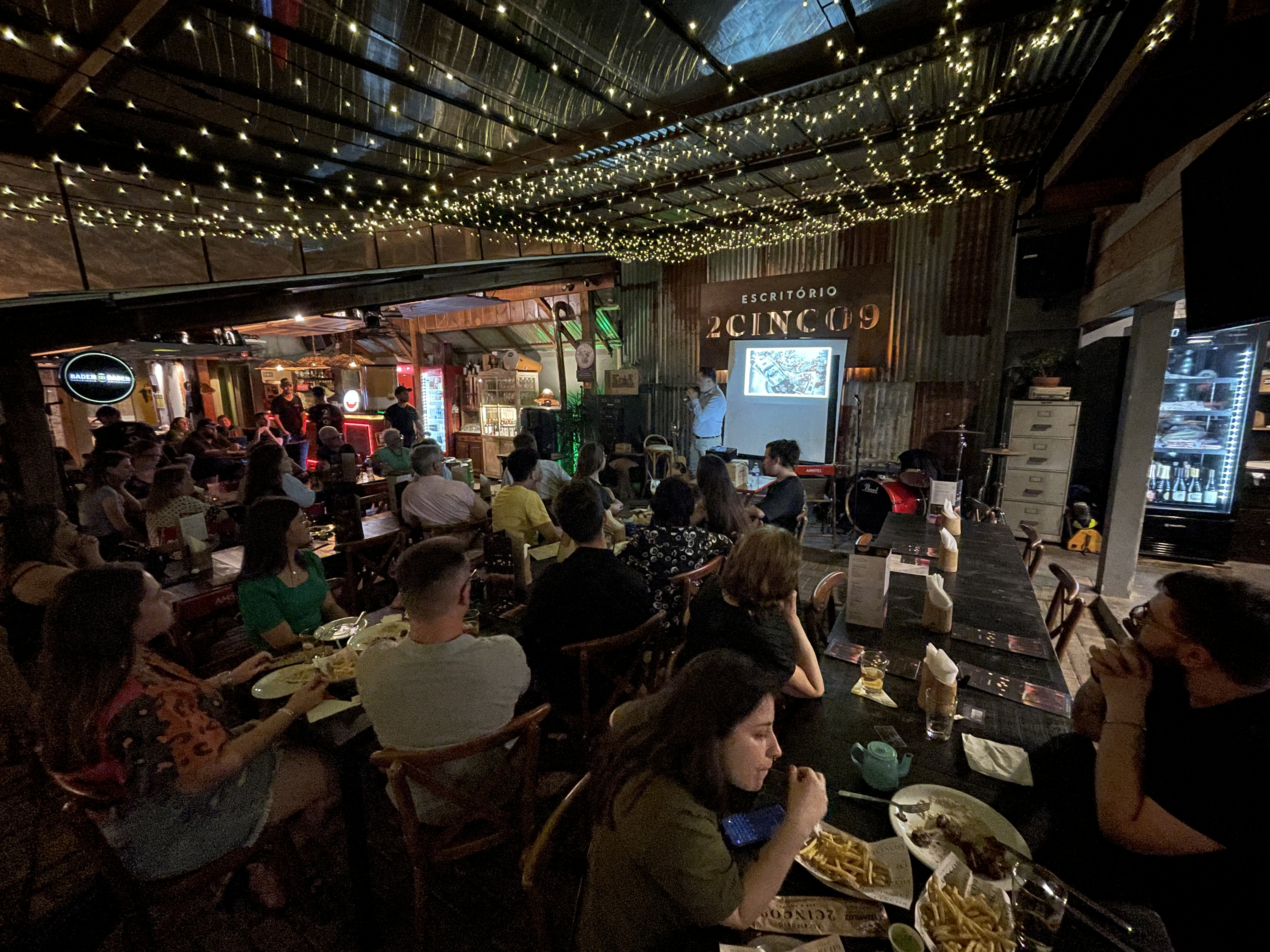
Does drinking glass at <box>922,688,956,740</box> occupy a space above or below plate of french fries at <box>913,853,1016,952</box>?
above

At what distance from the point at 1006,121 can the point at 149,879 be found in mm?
7148

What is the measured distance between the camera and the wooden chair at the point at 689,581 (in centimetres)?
286

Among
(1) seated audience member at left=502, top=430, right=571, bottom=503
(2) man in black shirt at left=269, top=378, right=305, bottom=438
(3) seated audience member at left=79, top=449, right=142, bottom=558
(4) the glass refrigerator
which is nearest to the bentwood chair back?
(1) seated audience member at left=502, top=430, right=571, bottom=503

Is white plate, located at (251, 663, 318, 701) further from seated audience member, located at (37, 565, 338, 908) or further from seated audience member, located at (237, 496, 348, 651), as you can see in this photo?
seated audience member, located at (237, 496, 348, 651)

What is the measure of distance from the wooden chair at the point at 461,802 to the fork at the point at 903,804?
994mm

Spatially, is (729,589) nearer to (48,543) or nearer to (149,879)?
(149,879)

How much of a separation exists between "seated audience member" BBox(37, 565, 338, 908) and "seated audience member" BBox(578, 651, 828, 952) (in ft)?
4.36

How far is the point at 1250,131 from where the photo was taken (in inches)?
86.7

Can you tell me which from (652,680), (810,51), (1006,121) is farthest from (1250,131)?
(652,680)

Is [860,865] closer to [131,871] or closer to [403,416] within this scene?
[131,871]

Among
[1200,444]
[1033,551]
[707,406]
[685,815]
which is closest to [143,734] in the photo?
[685,815]

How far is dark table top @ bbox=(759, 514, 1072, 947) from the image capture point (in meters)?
1.37

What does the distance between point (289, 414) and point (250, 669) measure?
34.6ft

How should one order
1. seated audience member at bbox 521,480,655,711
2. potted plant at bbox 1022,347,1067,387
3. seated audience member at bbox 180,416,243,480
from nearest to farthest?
seated audience member at bbox 521,480,655,711 < potted plant at bbox 1022,347,1067,387 < seated audience member at bbox 180,416,243,480
